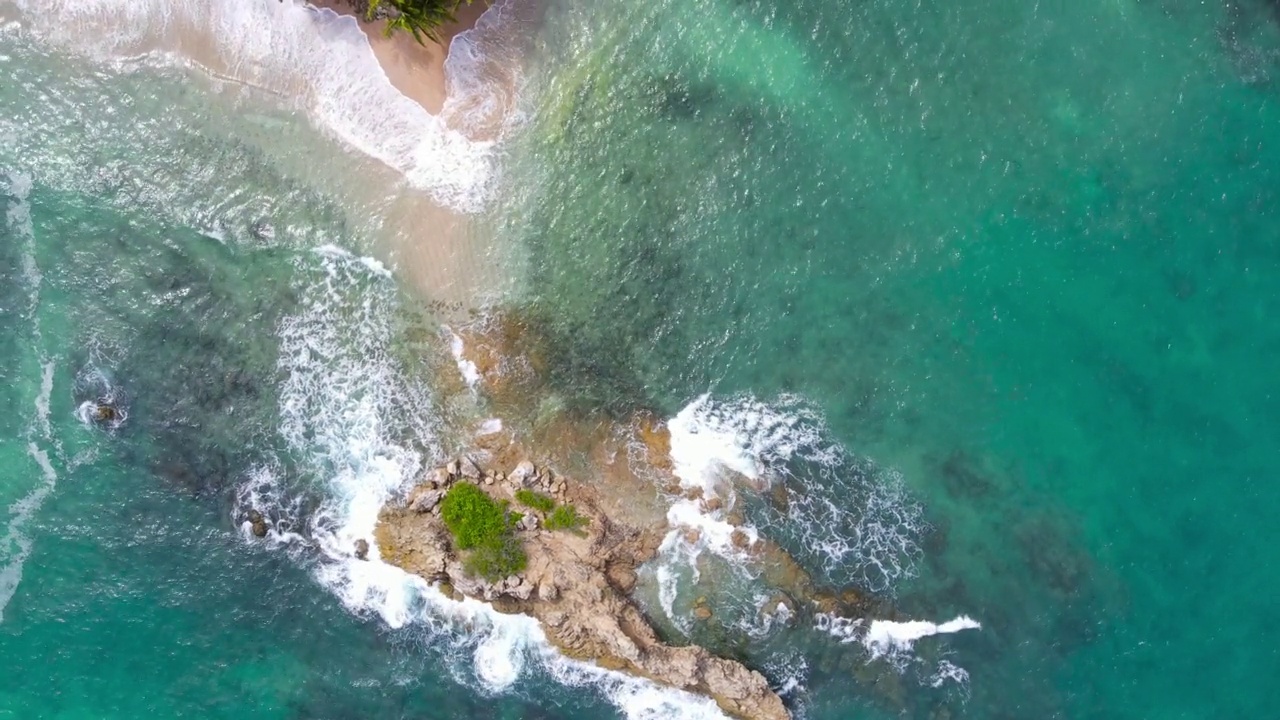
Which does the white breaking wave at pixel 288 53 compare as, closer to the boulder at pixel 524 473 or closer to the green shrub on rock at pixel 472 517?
the boulder at pixel 524 473

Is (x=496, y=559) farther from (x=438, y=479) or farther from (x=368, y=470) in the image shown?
(x=368, y=470)

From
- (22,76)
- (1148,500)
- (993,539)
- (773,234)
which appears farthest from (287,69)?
(1148,500)

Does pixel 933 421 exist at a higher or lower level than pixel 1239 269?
lower

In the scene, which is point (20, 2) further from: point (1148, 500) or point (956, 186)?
point (1148, 500)

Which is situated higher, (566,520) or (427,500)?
(566,520)

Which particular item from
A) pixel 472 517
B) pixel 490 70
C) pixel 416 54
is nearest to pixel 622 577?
pixel 472 517

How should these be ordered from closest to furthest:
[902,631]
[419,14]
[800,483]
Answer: [419,14] → [800,483] → [902,631]
